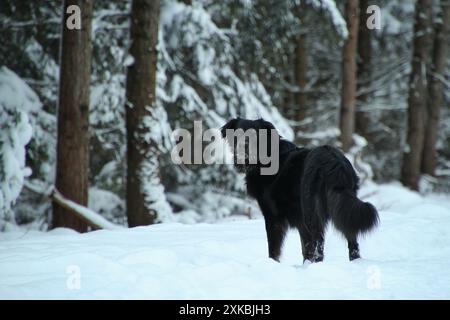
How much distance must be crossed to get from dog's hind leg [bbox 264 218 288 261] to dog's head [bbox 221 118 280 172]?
27.7 inches

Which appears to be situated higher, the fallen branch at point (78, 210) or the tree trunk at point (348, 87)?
the tree trunk at point (348, 87)

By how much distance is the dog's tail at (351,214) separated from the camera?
4562 millimetres

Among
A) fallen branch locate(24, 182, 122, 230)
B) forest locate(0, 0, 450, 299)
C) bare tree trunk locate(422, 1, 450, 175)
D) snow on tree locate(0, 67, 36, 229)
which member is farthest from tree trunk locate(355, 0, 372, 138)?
snow on tree locate(0, 67, 36, 229)

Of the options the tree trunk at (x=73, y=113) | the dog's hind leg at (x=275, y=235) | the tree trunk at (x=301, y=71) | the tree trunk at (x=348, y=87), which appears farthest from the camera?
the tree trunk at (x=301, y=71)

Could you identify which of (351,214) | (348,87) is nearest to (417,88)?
(348,87)

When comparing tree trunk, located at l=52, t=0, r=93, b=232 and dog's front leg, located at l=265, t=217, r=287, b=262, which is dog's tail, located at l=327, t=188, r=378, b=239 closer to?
dog's front leg, located at l=265, t=217, r=287, b=262

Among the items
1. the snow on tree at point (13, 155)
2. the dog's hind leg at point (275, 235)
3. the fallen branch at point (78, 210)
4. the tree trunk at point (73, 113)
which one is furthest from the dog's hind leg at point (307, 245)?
the snow on tree at point (13, 155)

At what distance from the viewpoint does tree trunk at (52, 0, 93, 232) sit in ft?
27.3

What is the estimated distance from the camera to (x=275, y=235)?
5.74m

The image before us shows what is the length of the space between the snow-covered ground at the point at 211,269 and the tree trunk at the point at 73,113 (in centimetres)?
201

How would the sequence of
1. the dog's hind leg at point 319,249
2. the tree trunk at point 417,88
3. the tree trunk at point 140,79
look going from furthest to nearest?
the tree trunk at point 417,88 < the tree trunk at point 140,79 < the dog's hind leg at point 319,249

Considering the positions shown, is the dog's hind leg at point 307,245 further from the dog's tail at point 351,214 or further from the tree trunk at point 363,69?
the tree trunk at point 363,69

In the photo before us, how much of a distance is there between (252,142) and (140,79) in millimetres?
3427

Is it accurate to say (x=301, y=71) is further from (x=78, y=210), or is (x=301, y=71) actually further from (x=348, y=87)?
(x=78, y=210)
